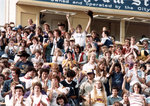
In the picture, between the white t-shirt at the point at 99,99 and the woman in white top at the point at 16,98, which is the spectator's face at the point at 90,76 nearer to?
the white t-shirt at the point at 99,99

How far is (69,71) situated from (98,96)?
3.42 ft

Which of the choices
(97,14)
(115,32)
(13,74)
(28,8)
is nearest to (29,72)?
(13,74)

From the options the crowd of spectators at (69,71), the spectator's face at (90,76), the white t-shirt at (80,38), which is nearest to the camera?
the crowd of spectators at (69,71)

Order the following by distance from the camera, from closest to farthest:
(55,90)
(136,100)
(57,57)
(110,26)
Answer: (55,90) < (136,100) < (57,57) < (110,26)

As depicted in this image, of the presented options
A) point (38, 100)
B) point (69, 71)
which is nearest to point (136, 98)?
point (69, 71)

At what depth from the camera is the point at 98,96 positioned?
413 inches

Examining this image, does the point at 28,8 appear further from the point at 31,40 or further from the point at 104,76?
the point at 104,76

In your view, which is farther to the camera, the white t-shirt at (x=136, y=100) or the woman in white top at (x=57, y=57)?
the woman in white top at (x=57, y=57)

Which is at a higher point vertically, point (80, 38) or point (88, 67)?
point (80, 38)

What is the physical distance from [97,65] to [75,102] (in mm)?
2128

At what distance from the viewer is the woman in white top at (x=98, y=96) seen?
10.4 meters

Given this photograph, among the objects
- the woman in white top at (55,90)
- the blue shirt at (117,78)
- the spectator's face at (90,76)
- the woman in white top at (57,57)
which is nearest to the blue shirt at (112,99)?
the spectator's face at (90,76)

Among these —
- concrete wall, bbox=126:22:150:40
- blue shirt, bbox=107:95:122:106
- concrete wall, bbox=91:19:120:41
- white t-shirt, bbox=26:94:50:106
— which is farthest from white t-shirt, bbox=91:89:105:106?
concrete wall, bbox=126:22:150:40

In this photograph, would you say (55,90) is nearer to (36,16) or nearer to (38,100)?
(38,100)
